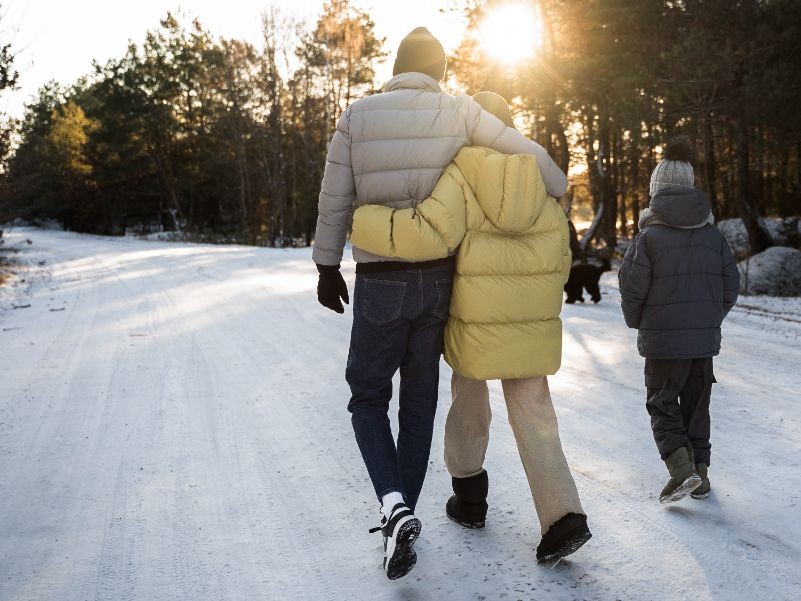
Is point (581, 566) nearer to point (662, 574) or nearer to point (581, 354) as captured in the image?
point (662, 574)

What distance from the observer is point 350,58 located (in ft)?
99.7

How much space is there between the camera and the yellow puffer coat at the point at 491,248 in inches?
103

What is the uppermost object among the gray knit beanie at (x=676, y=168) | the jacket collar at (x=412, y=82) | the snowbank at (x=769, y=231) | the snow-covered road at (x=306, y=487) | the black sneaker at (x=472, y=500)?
the jacket collar at (x=412, y=82)

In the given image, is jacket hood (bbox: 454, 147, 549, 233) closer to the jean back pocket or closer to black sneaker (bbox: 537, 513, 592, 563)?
the jean back pocket

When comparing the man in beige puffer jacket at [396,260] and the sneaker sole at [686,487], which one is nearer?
the man in beige puffer jacket at [396,260]

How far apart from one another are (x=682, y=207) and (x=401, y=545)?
79.9 inches

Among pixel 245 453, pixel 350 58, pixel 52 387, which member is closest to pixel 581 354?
pixel 245 453

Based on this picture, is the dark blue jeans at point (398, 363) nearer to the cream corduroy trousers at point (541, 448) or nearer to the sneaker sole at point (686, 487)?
the cream corduroy trousers at point (541, 448)

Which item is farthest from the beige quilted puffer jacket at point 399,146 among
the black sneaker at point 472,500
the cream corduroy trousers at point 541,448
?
the black sneaker at point 472,500

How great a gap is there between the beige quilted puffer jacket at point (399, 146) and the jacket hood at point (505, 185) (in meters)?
0.09

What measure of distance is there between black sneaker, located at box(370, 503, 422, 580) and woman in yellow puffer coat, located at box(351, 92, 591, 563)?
52cm

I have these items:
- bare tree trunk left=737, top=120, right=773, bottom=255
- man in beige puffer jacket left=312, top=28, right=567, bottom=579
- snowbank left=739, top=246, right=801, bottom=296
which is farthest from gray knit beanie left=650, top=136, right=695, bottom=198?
bare tree trunk left=737, top=120, right=773, bottom=255

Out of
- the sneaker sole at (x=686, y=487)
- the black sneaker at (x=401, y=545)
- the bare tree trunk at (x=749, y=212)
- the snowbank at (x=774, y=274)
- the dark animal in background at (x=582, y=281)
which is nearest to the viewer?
the black sneaker at (x=401, y=545)

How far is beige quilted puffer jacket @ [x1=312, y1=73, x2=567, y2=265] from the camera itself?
105 inches
